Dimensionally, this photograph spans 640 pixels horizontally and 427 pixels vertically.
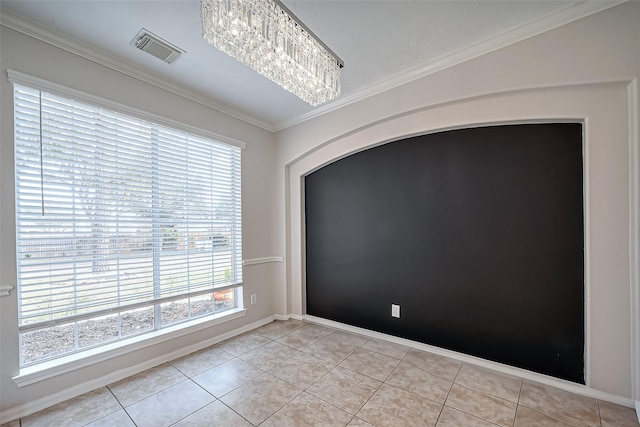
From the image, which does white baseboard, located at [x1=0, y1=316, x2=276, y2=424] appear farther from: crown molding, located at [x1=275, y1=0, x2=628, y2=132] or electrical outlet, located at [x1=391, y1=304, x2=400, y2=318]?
crown molding, located at [x1=275, y1=0, x2=628, y2=132]

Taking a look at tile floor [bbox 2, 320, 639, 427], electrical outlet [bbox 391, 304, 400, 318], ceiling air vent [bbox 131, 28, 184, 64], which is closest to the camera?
tile floor [bbox 2, 320, 639, 427]

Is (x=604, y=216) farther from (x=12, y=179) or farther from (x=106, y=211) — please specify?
(x=12, y=179)

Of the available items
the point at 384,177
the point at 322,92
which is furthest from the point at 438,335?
the point at 322,92

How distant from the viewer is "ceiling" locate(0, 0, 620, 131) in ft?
5.65

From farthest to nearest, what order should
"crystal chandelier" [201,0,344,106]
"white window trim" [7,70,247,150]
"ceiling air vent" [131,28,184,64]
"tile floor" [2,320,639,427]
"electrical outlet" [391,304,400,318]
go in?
1. "electrical outlet" [391,304,400,318]
2. "ceiling air vent" [131,28,184,64]
3. "white window trim" [7,70,247,150]
4. "tile floor" [2,320,639,427]
5. "crystal chandelier" [201,0,344,106]

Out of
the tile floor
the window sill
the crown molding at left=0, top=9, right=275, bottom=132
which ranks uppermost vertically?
the crown molding at left=0, top=9, right=275, bottom=132

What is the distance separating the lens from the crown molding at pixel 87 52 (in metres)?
1.76

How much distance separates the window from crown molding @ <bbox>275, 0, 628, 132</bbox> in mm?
1740

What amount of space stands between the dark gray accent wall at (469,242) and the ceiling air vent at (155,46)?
1918 mm

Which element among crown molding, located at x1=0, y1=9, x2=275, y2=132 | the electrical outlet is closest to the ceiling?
crown molding, located at x1=0, y1=9, x2=275, y2=132

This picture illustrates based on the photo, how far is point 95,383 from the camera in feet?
6.73

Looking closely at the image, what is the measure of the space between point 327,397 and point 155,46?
2.93 metres

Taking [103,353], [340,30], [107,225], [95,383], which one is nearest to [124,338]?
[103,353]

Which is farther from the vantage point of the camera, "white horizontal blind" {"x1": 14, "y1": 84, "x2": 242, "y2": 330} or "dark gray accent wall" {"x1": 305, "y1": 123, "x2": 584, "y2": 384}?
"dark gray accent wall" {"x1": 305, "y1": 123, "x2": 584, "y2": 384}
